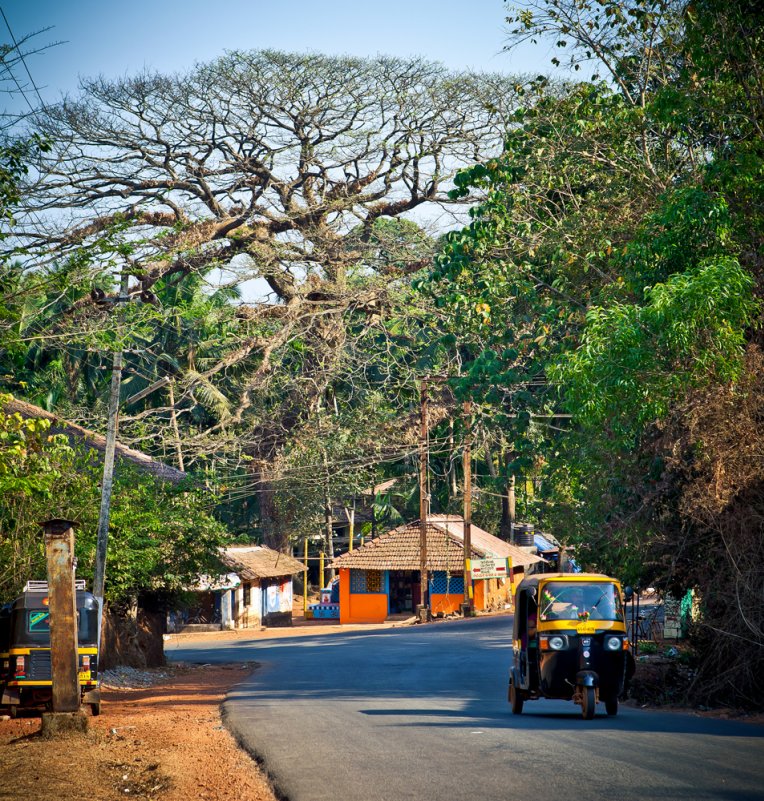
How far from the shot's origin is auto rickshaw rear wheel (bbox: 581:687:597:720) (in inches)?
577

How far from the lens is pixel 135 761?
12992mm

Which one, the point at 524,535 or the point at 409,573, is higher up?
the point at 524,535

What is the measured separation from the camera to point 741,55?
16.6m

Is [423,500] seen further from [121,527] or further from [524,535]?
[121,527]

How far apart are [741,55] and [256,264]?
17844 millimetres

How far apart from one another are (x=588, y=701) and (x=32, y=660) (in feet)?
32.6

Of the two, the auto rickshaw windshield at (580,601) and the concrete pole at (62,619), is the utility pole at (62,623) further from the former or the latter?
the auto rickshaw windshield at (580,601)

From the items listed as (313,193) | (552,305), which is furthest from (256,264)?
(552,305)

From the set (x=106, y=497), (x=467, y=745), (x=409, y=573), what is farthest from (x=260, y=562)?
(x=467, y=745)

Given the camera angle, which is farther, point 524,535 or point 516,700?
point 524,535

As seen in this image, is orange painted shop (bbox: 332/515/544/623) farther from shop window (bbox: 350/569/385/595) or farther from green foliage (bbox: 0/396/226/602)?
green foliage (bbox: 0/396/226/602)

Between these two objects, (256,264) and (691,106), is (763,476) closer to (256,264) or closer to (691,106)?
(691,106)

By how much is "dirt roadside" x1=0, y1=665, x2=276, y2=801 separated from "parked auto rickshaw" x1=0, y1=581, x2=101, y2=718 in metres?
0.43

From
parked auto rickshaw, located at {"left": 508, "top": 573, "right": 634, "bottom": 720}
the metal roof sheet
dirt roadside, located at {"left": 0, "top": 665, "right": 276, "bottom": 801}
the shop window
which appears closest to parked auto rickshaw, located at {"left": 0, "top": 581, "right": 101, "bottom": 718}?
dirt roadside, located at {"left": 0, "top": 665, "right": 276, "bottom": 801}
